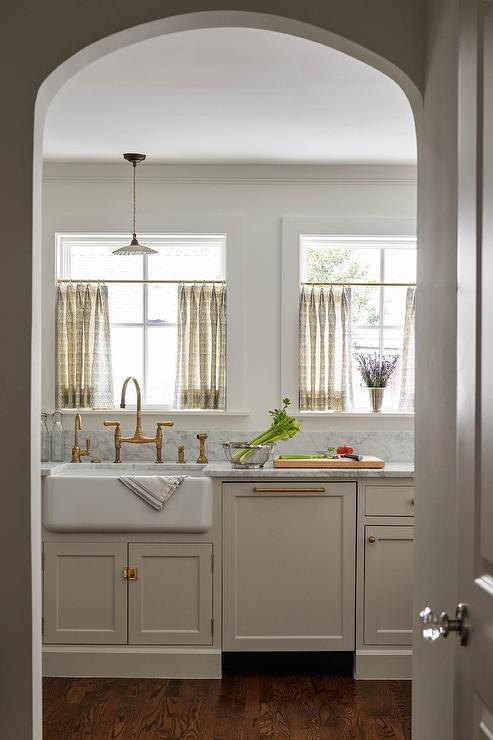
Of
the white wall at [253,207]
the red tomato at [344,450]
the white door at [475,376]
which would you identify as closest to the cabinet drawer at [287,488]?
the red tomato at [344,450]

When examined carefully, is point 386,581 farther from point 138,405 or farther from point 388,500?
point 138,405

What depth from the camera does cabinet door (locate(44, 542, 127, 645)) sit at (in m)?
3.99

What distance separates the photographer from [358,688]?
3.86 meters

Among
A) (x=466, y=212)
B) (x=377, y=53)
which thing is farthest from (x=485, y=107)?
(x=377, y=53)

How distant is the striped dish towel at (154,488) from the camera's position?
393cm

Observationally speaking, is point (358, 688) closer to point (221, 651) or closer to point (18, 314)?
point (221, 651)

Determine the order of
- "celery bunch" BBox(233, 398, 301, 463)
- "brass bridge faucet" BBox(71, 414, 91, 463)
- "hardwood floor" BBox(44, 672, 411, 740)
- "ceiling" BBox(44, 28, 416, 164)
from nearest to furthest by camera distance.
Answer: "ceiling" BBox(44, 28, 416, 164), "hardwood floor" BBox(44, 672, 411, 740), "celery bunch" BBox(233, 398, 301, 463), "brass bridge faucet" BBox(71, 414, 91, 463)

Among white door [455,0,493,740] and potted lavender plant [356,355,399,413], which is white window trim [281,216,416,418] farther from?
white door [455,0,493,740]

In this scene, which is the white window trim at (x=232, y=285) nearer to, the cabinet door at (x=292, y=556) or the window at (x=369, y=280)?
the window at (x=369, y=280)

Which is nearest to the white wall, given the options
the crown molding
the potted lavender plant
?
the crown molding

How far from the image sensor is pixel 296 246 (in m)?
4.74

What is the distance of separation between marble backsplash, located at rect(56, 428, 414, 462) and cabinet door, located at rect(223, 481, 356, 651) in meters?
0.68

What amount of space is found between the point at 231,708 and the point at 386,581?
0.98m

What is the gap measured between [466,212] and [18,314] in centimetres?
115
